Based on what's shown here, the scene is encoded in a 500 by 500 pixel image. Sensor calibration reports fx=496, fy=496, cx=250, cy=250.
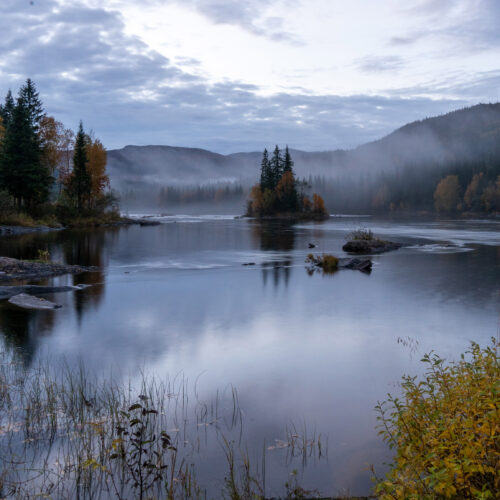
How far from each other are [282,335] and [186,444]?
8.42 m

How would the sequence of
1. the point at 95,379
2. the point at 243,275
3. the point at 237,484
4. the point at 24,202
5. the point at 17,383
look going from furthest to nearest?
1. the point at 24,202
2. the point at 243,275
3. the point at 95,379
4. the point at 17,383
5. the point at 237,484

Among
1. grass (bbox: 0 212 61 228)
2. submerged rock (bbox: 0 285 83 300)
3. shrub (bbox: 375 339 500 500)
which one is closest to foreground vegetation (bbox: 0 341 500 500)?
shrub (bbox: 375 339 500 500)

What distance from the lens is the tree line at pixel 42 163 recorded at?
62975 mm

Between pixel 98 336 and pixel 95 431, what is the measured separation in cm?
763

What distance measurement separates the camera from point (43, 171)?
214ft

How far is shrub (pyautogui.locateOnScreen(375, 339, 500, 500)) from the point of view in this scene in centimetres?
473

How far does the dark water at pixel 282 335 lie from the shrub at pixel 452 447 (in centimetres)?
169

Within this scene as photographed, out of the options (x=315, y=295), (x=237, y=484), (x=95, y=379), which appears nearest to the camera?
(x=237, y=484)

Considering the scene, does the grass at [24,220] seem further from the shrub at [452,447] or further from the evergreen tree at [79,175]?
the shrub at [452,447]

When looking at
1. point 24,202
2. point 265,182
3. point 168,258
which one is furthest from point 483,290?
point 265,182

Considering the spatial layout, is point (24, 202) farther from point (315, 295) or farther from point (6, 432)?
point (6, 432)

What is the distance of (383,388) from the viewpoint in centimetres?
1117

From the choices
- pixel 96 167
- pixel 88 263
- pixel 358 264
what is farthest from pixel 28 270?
pixel 96 167

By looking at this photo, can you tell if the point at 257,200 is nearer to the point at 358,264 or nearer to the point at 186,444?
the point at 358,264
